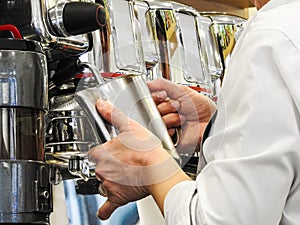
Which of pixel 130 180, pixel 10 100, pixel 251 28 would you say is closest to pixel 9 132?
pixel 10 100

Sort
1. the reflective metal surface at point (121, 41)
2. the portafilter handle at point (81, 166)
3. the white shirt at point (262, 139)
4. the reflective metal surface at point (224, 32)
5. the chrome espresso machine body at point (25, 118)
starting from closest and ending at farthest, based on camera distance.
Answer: the white shirt at point (262, 139)
the chrome espresso machine body at point (25, 118)
the portafilter handle at point (81, 166)
the reflective metal surface at point (121, 41)
the reflective metal surface at point (224, 32)

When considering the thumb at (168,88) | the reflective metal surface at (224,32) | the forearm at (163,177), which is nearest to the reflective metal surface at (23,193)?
the forearm at (163,177)

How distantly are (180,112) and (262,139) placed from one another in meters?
0.28

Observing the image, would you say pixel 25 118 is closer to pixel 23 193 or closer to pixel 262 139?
pixel 23 193

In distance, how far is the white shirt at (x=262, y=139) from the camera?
59 cm

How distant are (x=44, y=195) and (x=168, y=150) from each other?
5.7 inches

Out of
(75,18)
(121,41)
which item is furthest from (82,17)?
(121,41)

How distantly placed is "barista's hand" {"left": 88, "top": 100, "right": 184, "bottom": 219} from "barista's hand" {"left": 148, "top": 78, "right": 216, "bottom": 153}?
91mm

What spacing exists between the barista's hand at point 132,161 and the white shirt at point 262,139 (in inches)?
3.6

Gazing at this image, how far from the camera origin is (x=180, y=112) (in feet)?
2.85

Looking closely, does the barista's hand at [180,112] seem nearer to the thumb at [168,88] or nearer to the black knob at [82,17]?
the thumb at [168,88]

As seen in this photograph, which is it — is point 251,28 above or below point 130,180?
above

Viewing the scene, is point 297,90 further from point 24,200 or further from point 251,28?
point 24,200

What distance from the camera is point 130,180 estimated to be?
2.41 feet
